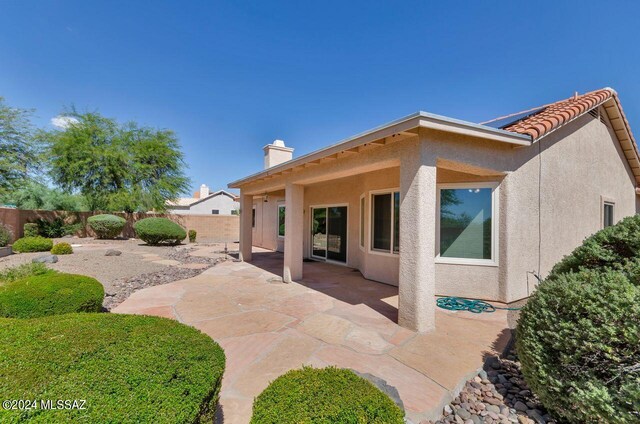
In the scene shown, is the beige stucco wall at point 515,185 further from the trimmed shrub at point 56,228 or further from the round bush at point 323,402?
the trimmed shrub at point 56,228

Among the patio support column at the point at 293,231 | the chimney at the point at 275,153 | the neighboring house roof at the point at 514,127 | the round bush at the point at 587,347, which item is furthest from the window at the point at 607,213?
the chimney at the point at 275,153

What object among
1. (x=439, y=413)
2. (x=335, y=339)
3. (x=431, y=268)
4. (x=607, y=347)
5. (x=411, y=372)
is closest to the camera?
(x=607, y=347)

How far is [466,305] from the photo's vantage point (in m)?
6.04

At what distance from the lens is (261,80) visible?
12.7 metres

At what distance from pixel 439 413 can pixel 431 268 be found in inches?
89.5

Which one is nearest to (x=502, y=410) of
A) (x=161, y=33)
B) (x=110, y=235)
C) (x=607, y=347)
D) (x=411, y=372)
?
(x=411, y=372)

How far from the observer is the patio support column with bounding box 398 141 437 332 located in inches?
180

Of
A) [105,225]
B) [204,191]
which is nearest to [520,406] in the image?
[105,225]

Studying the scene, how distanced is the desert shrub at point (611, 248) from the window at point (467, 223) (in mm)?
3090

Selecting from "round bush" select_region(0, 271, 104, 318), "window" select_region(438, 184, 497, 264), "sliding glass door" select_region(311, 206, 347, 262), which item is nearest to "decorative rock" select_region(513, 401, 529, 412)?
"window" select_region(438, 184, 497, 264)

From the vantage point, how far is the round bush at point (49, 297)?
4090 mm

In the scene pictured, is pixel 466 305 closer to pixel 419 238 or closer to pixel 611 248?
pixel 419 238

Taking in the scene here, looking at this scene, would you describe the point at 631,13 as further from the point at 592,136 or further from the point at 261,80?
the point at 261,80

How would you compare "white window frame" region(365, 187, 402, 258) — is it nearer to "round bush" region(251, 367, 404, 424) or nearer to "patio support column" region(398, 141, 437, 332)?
"patio support column" region(398, 141, 437, 332)
